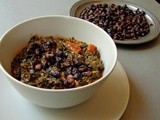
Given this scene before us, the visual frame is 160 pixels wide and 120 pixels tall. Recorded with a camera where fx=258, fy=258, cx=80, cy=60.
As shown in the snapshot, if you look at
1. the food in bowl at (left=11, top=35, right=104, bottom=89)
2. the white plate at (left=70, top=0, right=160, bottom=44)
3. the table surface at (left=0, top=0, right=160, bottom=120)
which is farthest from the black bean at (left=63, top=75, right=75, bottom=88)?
the white plate at (left=70, top=0, right=160, bottom=44)

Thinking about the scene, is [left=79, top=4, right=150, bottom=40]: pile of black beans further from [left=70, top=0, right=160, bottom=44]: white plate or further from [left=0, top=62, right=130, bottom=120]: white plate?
[left=0, top=62, right=130, bottom=120]: white plate

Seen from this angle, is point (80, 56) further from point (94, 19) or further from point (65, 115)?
point (94, 19)

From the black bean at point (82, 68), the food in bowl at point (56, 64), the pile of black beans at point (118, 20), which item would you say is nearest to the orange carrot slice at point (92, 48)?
the food in bowl at point (56, 64)

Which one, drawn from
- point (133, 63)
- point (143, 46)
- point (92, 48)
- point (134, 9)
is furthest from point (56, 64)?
point (134, 9)

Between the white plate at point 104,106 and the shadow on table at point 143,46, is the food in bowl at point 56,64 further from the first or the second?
the shadow on table at point 143,46

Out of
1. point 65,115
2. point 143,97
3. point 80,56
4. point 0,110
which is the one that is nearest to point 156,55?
point 143,97

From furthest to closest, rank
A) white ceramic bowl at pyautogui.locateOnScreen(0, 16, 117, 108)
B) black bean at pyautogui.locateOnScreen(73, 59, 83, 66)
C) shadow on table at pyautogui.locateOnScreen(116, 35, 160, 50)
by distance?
1. shadow on table at pyautogui.locateOnScreen(116, 35, 160, 50)
2. black bean at pyautogui.locateOnScreen(73, 59, 83, 66)
3. white ceramic bowl at pyautogui.locateOnScreen(0, 16, 117, 108)
